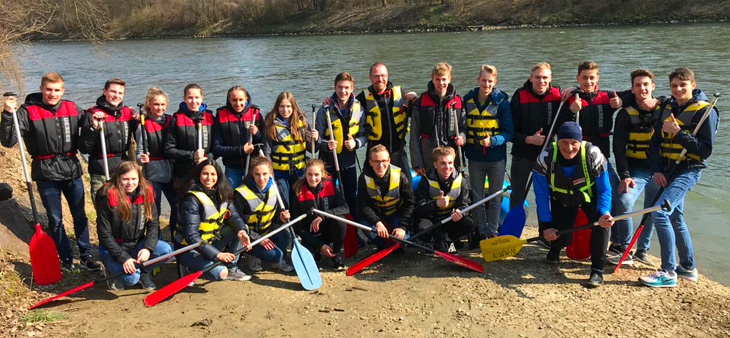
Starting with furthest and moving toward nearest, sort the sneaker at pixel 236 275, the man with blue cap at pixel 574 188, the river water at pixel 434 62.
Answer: the river water at pixel 434 62
the sneaker at pixel 236 275
the man with blue cap at pixel 574 188

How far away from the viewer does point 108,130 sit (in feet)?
16.0

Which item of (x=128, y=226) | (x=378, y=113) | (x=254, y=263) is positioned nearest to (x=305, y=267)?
(x=254, y=263)

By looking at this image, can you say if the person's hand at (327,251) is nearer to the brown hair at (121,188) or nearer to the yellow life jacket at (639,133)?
the brown hair at (121,188)

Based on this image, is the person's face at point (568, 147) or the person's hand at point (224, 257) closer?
the person's face at point (568, 147)

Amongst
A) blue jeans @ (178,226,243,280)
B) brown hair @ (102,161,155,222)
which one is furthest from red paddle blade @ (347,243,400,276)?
brown hair @ (102,161,155,222)

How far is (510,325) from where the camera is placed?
159 inches

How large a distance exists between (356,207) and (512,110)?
5.31 ft

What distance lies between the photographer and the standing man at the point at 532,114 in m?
5.02

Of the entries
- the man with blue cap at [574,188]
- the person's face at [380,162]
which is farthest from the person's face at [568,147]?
the person's face at [380,162]

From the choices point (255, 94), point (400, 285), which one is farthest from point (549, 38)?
point (400, 285)

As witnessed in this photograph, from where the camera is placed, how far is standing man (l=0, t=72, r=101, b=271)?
15.2 ft

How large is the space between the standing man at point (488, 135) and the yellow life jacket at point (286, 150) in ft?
4.81

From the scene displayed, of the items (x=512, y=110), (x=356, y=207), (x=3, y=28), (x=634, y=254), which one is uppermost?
(x=3, y=28)

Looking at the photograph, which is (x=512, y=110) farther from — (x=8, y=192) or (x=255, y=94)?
(x=255, y=94)
